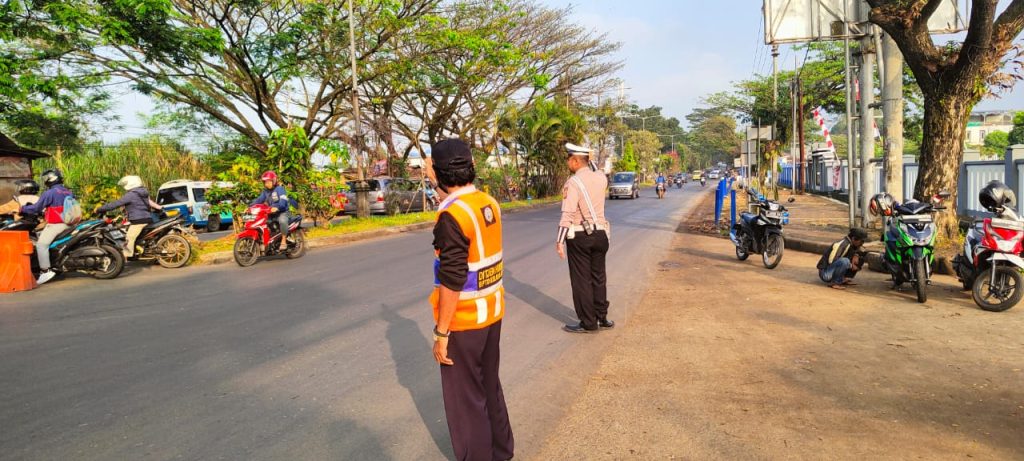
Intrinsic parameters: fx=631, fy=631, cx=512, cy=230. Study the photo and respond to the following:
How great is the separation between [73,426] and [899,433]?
460 cm

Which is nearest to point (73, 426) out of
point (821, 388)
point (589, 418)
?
point (589, 418)

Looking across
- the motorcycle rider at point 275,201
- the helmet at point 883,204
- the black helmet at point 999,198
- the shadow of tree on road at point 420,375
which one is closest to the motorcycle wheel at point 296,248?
the motorcycle rider at point 275,201

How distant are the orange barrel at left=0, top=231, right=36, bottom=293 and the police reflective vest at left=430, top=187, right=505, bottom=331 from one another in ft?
27.7

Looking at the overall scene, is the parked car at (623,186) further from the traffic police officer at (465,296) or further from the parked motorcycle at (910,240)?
the traffic police officer at (465,296)

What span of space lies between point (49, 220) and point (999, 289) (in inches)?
460

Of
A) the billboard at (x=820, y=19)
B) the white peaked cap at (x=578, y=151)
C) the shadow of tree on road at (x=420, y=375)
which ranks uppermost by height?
the billboard at (x=820, y=19)

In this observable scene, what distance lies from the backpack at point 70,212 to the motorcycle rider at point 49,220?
0.12ft

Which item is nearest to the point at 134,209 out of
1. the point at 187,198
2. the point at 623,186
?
the point at 187,198

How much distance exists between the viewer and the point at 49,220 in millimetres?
9000

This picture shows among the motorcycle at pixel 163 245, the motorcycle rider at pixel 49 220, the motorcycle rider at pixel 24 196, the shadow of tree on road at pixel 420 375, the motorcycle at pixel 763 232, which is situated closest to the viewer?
the shadow of tree on road at pixel 420 375

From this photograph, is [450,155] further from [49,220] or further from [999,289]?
[49,220]

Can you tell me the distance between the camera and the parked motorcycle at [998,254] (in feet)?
19.6

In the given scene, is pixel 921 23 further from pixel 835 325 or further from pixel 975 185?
pixel 835 325

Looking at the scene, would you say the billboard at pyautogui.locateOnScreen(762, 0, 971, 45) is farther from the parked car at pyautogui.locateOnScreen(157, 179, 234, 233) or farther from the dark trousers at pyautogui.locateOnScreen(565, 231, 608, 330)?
the parked car at pyautogui.locateOnScreen(157, 179, 234, 233)
